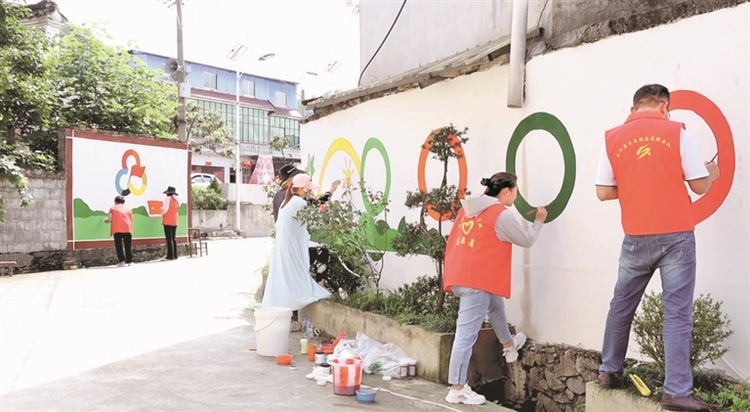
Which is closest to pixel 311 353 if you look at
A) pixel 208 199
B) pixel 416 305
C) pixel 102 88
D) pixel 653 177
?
pixel 416 305

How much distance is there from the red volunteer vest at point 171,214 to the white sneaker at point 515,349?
13.2 m

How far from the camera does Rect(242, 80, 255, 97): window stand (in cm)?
4522

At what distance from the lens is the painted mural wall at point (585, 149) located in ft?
13.3

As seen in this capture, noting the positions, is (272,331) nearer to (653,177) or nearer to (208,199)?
(653,177)

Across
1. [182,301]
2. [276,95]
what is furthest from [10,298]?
[276,95]

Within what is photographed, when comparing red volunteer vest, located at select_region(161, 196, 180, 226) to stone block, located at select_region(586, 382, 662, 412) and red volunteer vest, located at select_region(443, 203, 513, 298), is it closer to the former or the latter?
red volunteer vest, located at select_region(443, 203, 513, 298)

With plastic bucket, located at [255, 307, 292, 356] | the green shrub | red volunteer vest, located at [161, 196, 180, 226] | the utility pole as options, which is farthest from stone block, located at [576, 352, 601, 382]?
the green shrub

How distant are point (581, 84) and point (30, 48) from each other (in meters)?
13.1

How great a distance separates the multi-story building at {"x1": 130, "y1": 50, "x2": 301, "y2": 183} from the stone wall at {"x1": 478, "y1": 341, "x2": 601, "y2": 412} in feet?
119

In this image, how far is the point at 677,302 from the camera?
364 centimetres

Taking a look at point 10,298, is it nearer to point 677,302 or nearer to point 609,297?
point 609,297

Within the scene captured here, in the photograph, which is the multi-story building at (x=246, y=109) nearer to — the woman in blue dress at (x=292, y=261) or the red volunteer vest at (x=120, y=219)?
the red volunteer vest at (x=120, y=219)

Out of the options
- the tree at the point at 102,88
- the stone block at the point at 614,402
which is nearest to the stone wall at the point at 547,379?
the stone block at the point at 614,402

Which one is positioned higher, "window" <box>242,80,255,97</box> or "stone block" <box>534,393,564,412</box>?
"window" <box>242,80,255,97</box>
